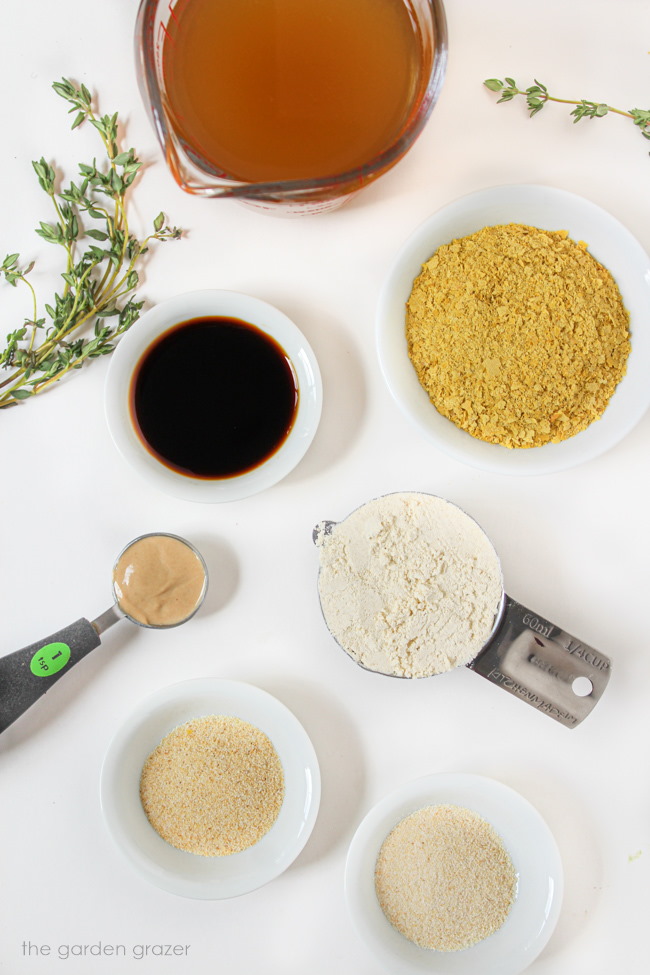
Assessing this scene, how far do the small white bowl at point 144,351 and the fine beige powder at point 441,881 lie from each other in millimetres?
659

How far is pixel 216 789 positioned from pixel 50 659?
37 cm

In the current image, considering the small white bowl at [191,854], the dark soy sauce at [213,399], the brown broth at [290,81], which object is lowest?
the small white bowl at [191,854]

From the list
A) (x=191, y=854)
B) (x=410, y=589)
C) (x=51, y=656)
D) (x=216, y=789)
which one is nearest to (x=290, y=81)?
(x=410, y=589)

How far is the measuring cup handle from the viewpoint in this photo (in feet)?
4.26

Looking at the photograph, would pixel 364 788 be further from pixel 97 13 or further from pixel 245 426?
pixel 97 13

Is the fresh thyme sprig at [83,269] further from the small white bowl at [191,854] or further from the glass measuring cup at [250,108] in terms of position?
the small white bowl at [191,854]

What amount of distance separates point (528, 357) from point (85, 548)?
0.85 metres

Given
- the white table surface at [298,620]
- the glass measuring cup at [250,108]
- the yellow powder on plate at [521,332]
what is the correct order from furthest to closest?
1. the white table surface at [298,620]
2. the yellow powder on plate at [521,332]
3. the glass measuring cup at [250,108]

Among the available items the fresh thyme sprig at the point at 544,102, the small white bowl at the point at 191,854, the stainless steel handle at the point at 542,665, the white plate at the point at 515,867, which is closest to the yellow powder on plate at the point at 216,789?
the small white bowl at the point at 191,854

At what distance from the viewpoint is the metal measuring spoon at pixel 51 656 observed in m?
1.30

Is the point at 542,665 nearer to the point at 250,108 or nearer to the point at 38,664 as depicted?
the point at 38,664

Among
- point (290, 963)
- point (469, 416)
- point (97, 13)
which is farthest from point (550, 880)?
point (97, 13)

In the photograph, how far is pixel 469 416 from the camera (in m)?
1.27

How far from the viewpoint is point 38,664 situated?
4.27 ft
